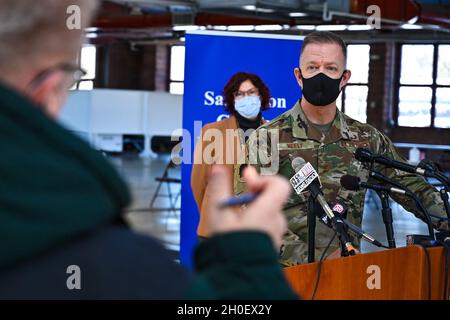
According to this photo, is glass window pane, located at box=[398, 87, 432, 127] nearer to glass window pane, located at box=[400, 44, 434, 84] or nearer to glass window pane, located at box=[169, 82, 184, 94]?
glass window pane, located at box=[400, 44, 434, 84]

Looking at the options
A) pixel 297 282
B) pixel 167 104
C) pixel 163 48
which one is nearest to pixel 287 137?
pixel 297 282

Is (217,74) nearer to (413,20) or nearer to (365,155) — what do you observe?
(365,155)

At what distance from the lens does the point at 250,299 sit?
945mm

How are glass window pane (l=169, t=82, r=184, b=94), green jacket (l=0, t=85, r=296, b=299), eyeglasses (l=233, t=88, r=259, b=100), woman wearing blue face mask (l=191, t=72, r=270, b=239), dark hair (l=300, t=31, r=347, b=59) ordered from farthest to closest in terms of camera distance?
glass window pane (l=169, t=82, r=184, b=94), eyeglasses (l=233, t=88, r=259, b=100), woman wearing blue face mask (l=191, t=72, r=270, b=239), dark hair (l=300, t=31, r=347, b=59), green jacket (l=0, t=85, r=296, b=299)

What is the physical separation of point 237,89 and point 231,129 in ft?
0.93

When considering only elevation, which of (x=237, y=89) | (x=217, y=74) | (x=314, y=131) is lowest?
(x=314, y=131)

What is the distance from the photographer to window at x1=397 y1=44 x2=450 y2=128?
68.6 ft

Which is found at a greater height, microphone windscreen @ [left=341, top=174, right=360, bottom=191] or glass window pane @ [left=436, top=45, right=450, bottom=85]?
glass window pane @ [left=436, top=45, right=450, bottom=85]

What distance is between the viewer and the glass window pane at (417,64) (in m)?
21.3

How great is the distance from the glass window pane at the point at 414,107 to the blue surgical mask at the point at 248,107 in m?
16.8

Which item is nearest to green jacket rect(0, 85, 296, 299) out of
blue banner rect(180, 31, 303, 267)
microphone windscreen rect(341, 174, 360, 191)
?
microphone windscreen rect(341, 174, 360, 191)

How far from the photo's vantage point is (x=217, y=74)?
5.46 m

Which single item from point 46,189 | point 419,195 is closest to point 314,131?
point 419,195

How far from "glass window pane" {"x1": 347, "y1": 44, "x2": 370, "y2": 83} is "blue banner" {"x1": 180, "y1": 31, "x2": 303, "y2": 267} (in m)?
15.9
